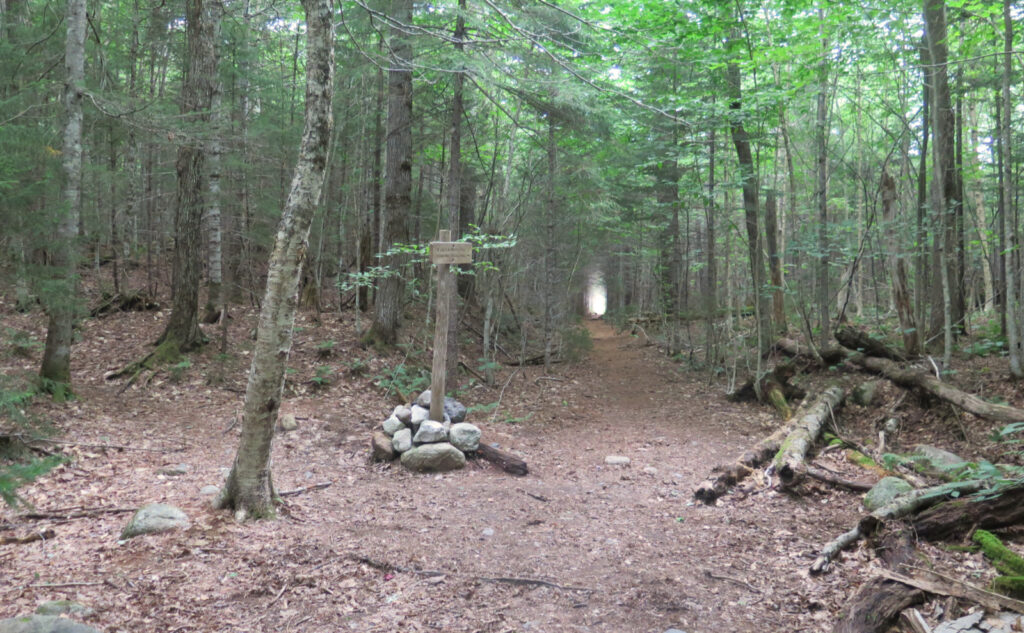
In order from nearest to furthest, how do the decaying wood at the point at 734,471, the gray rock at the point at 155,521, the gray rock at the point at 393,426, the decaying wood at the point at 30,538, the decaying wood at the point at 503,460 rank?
1. the decaying wood at the point at 30,538
2. the gray rock at the point at 155,521
3. the decaying wood at the point at 734,471
4. the decaying wood at the point at 503,460
5. the gray rock at the point at 393,426

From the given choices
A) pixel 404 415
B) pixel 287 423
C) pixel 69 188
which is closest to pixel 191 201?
pixel 69 188

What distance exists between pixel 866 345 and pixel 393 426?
8.67 m

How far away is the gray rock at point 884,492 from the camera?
4.96m

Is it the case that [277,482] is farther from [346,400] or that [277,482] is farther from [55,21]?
[55,21]

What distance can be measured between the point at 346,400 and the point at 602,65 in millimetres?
8668

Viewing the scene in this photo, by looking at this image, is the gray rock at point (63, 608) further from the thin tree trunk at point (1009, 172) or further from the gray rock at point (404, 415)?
the thin tree trunk at point (1009, 172)

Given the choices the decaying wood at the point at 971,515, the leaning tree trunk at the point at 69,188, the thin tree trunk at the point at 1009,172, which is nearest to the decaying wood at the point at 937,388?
the thin tree trunk at the point at 1009,172

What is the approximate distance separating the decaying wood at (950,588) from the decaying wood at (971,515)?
657 millimetres

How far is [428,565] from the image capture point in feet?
13.7


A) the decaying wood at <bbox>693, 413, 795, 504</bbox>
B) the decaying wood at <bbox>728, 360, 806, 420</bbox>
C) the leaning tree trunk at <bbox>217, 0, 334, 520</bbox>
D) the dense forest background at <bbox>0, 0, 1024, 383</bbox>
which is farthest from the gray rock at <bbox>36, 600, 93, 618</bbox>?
the decaying wood at <bbox>728, 360, 806, 420</bbox>

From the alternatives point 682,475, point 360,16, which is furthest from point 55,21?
point 682,475

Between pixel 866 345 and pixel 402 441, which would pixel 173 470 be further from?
pixel 866 345

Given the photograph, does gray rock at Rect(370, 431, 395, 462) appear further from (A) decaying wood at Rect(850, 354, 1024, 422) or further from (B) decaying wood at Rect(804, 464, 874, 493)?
(A) decaying wood at Rect(850, 354, 1024, 422)

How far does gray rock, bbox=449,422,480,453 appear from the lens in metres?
7.11
